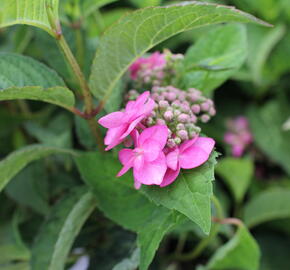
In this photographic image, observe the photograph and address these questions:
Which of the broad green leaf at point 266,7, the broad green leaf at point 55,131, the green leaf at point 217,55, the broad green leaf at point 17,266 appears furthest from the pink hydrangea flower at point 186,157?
the broad green leaf at point 266,7

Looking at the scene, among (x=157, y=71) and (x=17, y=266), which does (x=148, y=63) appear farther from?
(x=17, y=266)

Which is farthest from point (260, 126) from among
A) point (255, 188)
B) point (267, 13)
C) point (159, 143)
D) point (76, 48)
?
point (159, 143)

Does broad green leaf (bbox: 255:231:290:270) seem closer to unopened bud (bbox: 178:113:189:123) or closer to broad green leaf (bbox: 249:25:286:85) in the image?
broad green leaf (bbox: 249:25:286:85)

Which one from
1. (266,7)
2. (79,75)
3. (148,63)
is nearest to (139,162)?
(79,75)

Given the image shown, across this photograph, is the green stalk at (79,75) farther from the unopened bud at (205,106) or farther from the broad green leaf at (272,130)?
the broad green leaf at (272,130)

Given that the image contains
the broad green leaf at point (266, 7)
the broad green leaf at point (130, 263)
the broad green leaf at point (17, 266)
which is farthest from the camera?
the broad green leaf at point (266, 7)

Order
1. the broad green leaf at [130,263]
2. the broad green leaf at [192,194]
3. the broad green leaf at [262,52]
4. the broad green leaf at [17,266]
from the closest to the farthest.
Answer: the broad green leaf at [192,194] < the broad green leaf at [130,263] < the broad green leaf at [17,266] < the broad green leaf at [262,52]

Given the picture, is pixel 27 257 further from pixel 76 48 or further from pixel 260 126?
pixel 260 126
